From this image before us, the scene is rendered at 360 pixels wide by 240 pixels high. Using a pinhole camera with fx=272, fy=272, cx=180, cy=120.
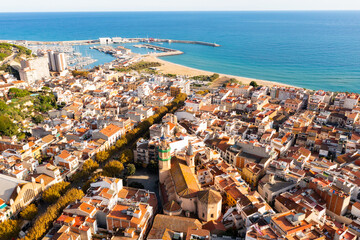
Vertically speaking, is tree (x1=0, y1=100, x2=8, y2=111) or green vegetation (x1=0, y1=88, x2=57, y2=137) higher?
tree (x1=0, y1=100, x2=8, y2=111)

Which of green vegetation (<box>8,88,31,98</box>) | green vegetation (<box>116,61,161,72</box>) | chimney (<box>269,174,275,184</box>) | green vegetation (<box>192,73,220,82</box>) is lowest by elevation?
green vegetation (<box>192,73,220,82</box>)

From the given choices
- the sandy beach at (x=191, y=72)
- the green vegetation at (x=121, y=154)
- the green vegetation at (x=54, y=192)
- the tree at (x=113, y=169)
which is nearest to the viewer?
the green vegetation at (x=54, y=192)

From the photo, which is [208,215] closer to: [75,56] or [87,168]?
[87,168]

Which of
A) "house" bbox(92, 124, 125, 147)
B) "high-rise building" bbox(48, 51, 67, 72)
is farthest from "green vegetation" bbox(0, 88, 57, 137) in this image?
"high-rise building" bbox(48, 51, 67, 72)

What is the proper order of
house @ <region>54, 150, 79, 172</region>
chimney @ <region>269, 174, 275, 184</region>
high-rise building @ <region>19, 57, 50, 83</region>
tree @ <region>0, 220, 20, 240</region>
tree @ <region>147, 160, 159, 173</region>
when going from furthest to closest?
high-rise building @ <region>19, 57, 50, 83</region> → tree @ <region>147, 160, 159, 173</region> → house @ <region>54, 150, 79, 172</region> → chimney @ <region>269, 174, 275, 184</region> → tree @ <region>0, 220, 20, 240</region>

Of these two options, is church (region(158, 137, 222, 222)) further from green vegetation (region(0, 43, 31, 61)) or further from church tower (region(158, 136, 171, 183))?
green vegetation (region(0, 43, 31, 61))

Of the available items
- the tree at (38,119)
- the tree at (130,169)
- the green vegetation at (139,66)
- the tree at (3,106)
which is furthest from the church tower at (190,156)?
the green vegetation at (139,66)

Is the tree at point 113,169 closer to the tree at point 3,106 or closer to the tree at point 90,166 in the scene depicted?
the tree at point 90,166

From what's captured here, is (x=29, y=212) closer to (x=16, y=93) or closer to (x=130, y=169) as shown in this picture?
(x=130, y=169)
